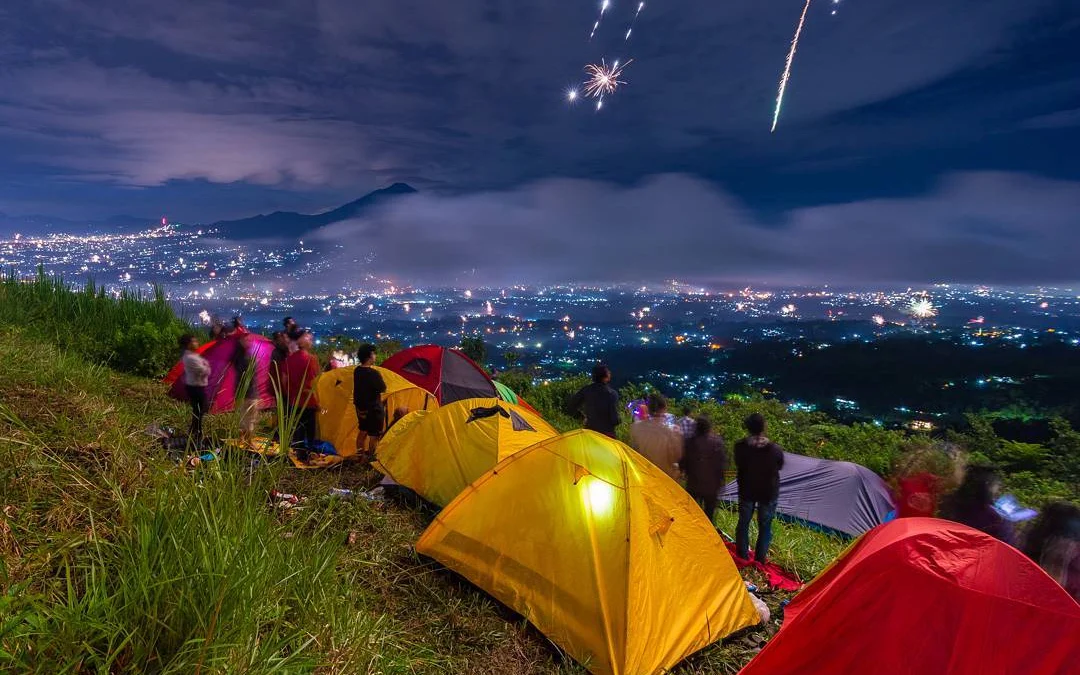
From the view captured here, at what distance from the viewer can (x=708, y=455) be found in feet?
20.5

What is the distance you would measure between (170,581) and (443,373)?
772cm

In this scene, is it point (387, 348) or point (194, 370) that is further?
point (387, 348)

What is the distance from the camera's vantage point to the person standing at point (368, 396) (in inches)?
282

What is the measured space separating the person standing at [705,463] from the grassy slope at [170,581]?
252cm

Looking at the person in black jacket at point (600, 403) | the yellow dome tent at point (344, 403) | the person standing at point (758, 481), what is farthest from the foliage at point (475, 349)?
the person standing at point (758, 481)

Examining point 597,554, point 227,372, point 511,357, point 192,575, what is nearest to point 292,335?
point 227,372

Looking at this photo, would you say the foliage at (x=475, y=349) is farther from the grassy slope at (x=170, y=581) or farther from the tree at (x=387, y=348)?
the grassy slope at (x=170, y=581)

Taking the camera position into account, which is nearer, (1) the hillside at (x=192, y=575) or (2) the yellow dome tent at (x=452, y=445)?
(1) the hillside at (x=192, y=575)

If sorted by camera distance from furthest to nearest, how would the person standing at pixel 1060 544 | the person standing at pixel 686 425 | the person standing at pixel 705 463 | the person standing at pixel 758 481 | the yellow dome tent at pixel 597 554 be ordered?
the person standing at pixel 686 425
the person standing at pixel 705 463
the person standing at pixel 758 481
the person standing at pixel 1060 544
the yellow dome tent at pixel 597 554

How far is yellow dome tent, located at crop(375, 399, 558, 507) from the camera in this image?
5.92 m

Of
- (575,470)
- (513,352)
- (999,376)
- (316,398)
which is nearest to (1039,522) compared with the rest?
(575,470)

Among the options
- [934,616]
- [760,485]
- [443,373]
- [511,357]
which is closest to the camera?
[934,616]

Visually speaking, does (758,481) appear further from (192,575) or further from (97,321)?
(97,321)

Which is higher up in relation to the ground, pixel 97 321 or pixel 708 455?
pixel 97 321
